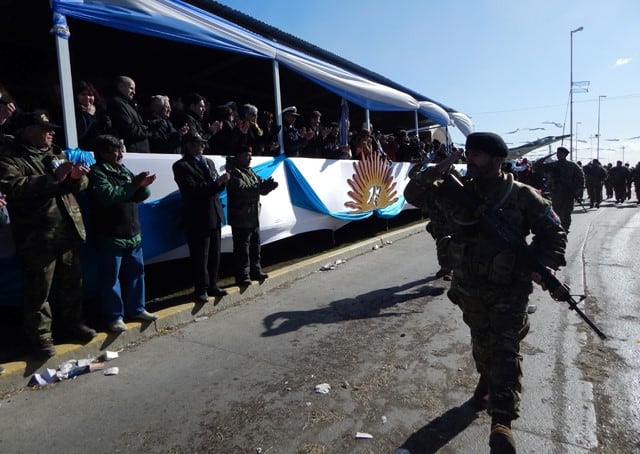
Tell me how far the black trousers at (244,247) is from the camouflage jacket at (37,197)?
6.13ft

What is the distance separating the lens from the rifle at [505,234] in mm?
2266

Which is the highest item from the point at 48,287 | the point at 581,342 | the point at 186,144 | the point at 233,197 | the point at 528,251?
the point at 186,144

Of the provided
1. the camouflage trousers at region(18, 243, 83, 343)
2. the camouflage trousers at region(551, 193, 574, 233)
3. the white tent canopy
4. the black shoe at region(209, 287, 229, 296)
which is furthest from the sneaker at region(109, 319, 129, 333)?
the camouflage trousers at region(551, 193, 574, 233)

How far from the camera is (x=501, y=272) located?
2.30m

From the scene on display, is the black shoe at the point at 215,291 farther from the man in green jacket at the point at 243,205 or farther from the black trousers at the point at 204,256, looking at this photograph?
the man in green jacket at the point at 243,205

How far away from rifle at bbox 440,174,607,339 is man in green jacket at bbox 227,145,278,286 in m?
2.80

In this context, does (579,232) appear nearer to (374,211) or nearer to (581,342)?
(374,211)

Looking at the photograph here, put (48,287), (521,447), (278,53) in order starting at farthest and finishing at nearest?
(278,53), (48,287), (521,447)

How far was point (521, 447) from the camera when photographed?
7.36 ft

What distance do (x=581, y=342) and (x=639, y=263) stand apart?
3.92 m

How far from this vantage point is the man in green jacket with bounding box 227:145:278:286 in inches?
186

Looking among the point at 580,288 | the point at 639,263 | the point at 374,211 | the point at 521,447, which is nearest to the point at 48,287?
the point at 521,447

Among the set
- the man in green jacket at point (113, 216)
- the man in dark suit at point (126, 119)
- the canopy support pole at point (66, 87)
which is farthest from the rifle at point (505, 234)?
the canopy support pole at point (66, 87)

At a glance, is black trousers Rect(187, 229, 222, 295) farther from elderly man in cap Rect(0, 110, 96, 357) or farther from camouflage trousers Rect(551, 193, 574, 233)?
camouflage trousers Rect(551, 193, 574, 233)
